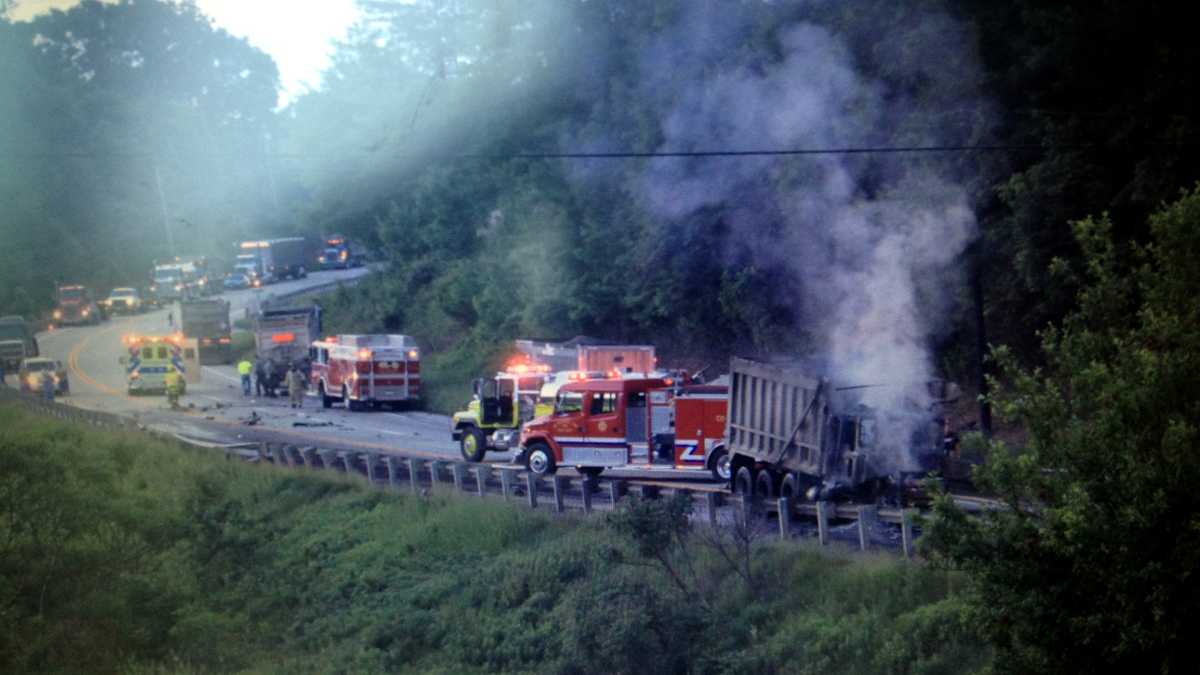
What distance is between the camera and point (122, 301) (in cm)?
6172

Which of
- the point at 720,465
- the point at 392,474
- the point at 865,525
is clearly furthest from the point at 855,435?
the point at 392,474

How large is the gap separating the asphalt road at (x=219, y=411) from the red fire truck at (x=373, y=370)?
642mm

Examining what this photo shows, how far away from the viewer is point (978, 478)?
10406 mm

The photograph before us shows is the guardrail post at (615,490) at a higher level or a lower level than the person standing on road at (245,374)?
lower

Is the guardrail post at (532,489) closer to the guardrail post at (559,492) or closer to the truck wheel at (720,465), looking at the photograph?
the guardrail post at (559,492)

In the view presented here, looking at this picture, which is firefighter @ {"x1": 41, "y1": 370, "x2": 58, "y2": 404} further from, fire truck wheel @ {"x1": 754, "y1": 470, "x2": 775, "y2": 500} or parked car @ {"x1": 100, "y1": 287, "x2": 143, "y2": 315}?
fire truck wheel @ {"x1": 754, "y1": 470, "x2": 775, "y2": 500}

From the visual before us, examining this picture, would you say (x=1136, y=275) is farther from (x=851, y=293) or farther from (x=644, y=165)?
(x=644, y=165)

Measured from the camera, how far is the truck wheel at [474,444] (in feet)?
99.5

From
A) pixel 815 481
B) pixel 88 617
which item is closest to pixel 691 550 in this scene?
pixel 815 481

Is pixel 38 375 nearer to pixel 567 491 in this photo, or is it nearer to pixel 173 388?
pixel 173 388

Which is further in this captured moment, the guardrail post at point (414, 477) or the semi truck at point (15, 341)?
the semi truck at point (15, 341)

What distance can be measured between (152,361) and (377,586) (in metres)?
29.7

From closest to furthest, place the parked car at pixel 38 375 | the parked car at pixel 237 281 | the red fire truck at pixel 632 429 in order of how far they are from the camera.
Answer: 1. the red fire truck at pixel 632 429
2. the parked car at pixel 38 375
3. the parked car at pixel 237 281

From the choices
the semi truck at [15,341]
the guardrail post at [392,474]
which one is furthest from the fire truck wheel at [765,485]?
the semi truck at [15,341]
